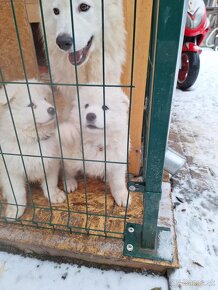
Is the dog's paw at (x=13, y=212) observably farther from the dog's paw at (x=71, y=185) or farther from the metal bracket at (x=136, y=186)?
the metal bracket at (x=136, y=186)

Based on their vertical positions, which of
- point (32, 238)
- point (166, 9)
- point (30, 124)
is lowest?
point (32, 238)

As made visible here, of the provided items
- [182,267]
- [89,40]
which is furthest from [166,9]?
[182,267]

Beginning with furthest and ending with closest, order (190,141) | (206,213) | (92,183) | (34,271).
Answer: (190,141) < (92,183) < (206,213) < (34,271)

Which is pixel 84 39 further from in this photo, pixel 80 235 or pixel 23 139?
pixel 80 235

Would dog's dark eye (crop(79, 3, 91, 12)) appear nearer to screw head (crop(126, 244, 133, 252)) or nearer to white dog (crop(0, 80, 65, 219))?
white dog (crop(0, 80, 65, 219))

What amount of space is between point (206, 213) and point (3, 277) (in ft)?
4.55

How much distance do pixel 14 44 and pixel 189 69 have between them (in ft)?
9.75

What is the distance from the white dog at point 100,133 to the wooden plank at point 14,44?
0.65 meters

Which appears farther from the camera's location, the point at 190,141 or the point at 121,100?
the point at 190,141

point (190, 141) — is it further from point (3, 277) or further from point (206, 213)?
point (3, 277)

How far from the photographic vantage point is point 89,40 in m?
1.53

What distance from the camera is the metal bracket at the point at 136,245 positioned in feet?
4.53

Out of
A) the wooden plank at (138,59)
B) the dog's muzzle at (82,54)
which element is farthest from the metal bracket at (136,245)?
the dog's muzzle at (82,54)

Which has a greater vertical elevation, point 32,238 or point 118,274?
point 32,238
